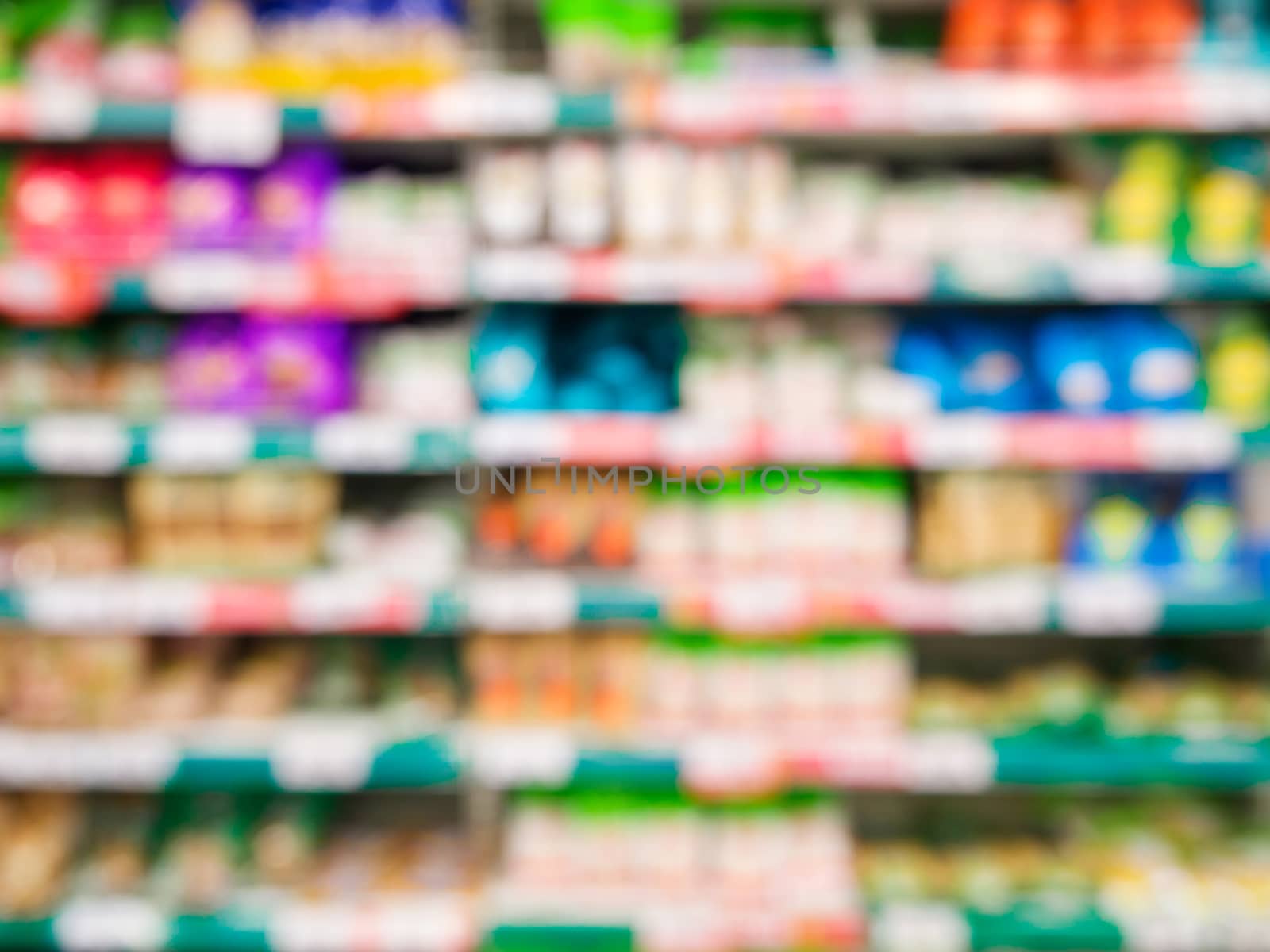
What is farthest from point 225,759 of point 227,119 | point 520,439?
point 227,119

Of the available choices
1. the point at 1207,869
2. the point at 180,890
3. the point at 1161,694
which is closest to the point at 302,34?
the point at 180,890

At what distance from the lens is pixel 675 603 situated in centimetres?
180

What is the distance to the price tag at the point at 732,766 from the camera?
1815 millimetres

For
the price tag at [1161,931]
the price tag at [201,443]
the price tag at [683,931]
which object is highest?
the price tag at [201,443]

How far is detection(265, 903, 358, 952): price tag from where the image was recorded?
1.80 metres

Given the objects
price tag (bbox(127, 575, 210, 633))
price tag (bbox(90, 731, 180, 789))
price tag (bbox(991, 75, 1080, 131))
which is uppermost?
price tag (bbox(991, 75, 1080, 131))

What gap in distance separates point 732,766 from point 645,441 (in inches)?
24.8

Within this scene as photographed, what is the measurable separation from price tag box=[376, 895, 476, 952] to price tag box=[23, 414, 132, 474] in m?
0.99

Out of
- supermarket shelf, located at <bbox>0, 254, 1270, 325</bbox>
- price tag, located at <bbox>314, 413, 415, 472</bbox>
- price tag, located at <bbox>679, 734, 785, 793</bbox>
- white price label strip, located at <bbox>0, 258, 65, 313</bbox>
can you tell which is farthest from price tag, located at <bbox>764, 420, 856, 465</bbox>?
white price label strip, located at <bbox>0, 258, 65, 313</bbox>

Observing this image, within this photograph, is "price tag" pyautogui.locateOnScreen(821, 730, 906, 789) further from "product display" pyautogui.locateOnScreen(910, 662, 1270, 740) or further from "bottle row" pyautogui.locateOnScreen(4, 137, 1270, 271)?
"bottle row" pyautogui.locateOnScreen(4, 137, 1270, 271)

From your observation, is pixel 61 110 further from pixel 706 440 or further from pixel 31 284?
pixel 706 440

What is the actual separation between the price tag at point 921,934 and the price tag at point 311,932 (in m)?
0.97

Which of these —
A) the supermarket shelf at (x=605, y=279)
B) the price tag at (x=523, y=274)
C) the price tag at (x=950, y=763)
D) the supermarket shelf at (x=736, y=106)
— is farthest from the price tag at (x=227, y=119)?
the price tag at (x=950, y=763)

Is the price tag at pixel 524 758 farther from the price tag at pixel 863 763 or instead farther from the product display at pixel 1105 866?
the product display at pixel 1105 866
